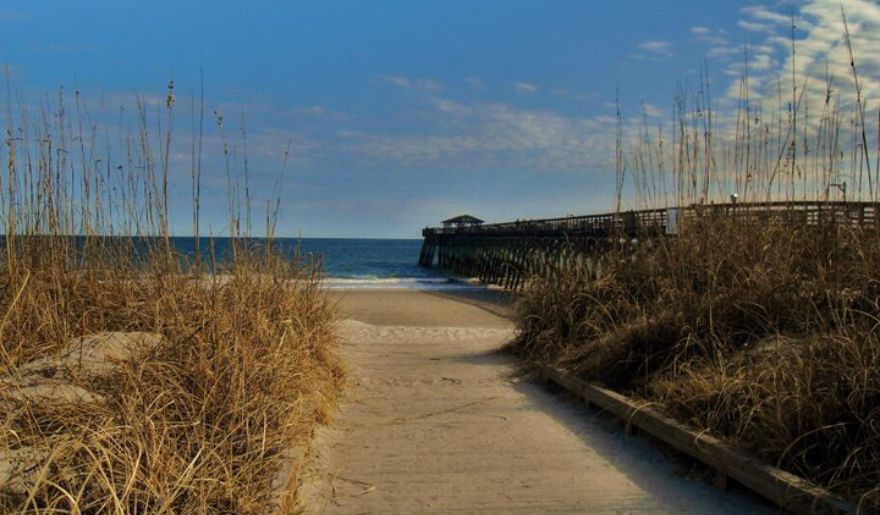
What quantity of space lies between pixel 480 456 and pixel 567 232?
17374 millimetres

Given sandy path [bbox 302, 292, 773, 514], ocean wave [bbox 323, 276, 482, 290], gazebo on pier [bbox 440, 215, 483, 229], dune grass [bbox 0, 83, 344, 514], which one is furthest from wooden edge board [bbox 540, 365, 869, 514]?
gazebo on pier [bbox 440, 215, 483, 229]

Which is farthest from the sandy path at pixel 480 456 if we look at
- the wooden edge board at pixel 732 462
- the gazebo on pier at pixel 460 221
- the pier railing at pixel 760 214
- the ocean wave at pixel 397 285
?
the gazebo on pier at pixel 460 221

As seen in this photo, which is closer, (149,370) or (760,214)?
(149,370)

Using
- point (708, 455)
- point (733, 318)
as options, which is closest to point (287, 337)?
point (708, 455)

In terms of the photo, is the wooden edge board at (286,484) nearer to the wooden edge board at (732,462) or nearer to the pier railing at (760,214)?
the wooden edge board at (732,462)

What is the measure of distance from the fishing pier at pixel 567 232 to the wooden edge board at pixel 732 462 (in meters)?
2.49

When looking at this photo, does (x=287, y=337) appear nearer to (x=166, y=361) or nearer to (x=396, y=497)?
(x=166, y=361)

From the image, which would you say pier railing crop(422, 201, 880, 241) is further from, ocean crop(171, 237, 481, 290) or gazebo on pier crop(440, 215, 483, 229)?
gazebo on pier crop(440, 215, 483, 229)

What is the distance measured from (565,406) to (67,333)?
3912 millimetres

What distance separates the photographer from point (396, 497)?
12.8 feet

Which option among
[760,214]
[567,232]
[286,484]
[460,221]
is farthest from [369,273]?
[286,484]

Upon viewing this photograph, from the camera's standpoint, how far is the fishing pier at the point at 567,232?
6758 millimetres

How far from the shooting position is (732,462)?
3879 mm

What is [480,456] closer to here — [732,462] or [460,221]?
[732,462]
